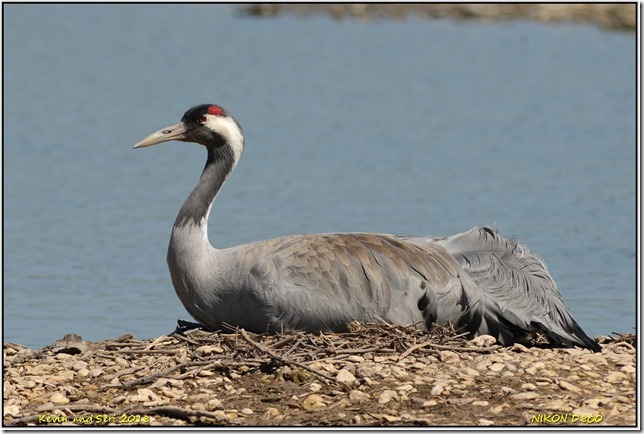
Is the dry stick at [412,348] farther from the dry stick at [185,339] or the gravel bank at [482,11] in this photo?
the gravel bank at [482,11]

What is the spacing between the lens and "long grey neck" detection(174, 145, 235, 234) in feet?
33.9

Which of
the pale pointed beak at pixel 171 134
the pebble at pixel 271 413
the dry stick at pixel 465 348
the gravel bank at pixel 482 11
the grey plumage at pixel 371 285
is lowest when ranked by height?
the pebble at pixel 271 413

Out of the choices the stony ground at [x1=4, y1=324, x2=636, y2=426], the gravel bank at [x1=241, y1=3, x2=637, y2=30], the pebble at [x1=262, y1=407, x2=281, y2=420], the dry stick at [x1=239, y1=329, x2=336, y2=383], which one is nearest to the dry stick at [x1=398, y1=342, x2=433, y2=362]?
the stony ground at [x1=4, y1=324, x2=636, y2=426]

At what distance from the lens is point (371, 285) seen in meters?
9.57

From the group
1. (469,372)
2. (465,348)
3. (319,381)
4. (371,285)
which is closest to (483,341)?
(465,348)

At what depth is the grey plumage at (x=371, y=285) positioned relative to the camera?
9523mm

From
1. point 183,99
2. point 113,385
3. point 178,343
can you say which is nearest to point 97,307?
point 178,343

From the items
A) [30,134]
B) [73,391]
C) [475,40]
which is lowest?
[73,391]

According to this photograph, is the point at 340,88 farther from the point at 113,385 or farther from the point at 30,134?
the point at 113,385

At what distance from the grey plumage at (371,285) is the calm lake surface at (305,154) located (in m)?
0.79

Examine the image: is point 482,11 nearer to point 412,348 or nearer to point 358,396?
point 412,348

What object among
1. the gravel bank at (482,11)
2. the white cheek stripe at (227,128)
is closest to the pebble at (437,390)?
the white cheek stripe at (227,128)

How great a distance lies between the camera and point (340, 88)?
2745cm

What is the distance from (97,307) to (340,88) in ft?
51.8
